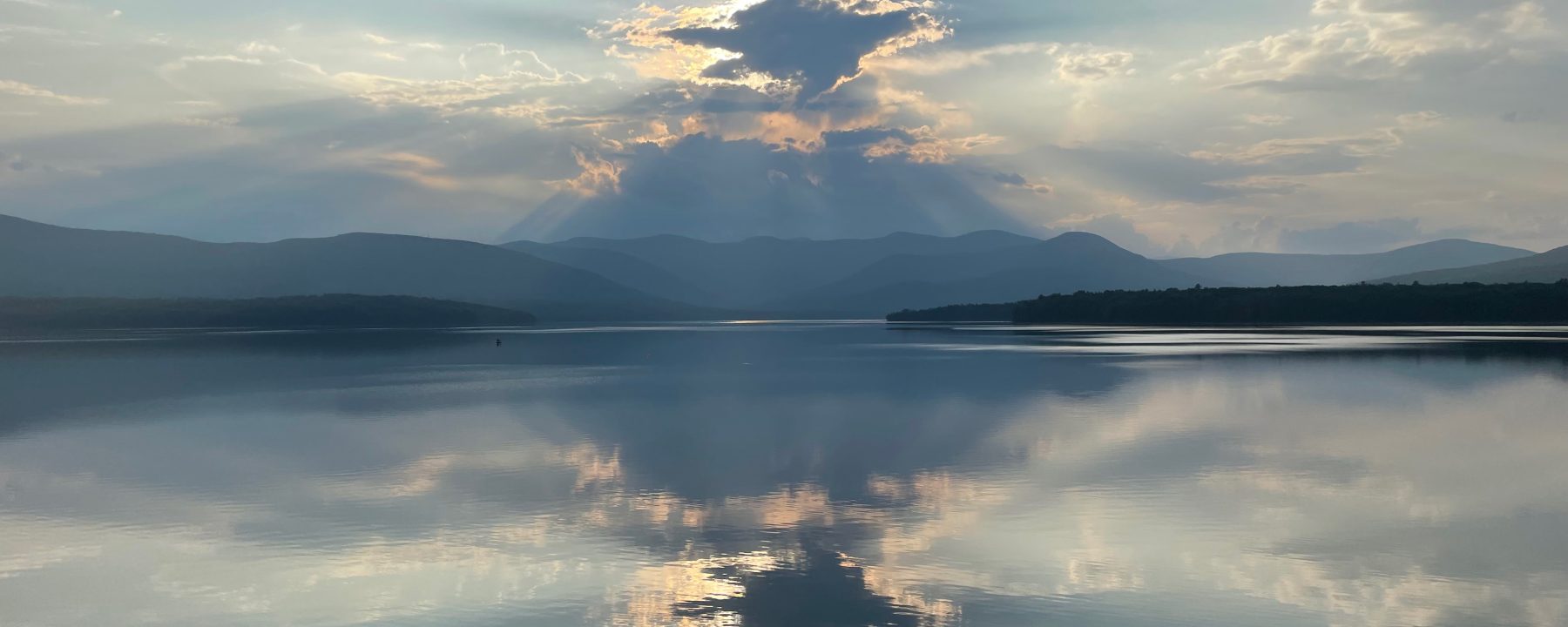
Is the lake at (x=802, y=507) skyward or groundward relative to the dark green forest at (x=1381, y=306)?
groundward

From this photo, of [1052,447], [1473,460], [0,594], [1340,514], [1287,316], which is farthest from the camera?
[1287,316]

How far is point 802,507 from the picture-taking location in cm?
2519

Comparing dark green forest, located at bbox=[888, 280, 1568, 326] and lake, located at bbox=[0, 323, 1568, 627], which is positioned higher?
dark green forest, located at bbox=[888, 280, 1568, 326]

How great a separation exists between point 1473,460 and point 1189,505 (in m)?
11.8

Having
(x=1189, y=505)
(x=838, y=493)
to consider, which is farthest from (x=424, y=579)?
(x=1189, y=505)

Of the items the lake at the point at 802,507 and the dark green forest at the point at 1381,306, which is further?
the dark green forest at the point at 1381,306

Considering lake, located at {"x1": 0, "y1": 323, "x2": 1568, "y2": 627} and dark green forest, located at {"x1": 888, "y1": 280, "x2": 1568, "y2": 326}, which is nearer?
lake, located at {"x1": 0, "y1": 323, "x2": 1568, "y2": 627}

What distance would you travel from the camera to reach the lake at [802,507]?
57.6ft

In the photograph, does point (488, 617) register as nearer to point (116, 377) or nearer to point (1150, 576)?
point (1150, 576)

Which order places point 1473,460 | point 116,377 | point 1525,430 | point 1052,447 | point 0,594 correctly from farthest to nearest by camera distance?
point 116,377
point 1525,430
point 1052,447
point 1473,460
point 0,594

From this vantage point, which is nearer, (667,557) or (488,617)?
(488,617)

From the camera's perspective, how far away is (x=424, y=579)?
19.1 metres

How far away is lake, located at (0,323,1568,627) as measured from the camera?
691 inches

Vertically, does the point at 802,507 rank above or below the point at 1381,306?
below
